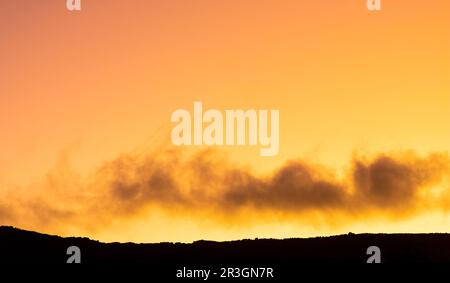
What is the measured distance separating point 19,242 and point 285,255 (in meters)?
35.8

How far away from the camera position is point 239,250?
97.7 meters

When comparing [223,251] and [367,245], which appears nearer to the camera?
[223,251]

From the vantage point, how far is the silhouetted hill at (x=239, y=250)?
3728 inches

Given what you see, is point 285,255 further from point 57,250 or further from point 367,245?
point 57,250

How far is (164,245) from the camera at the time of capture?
100250mm

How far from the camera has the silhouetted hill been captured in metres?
94.7
